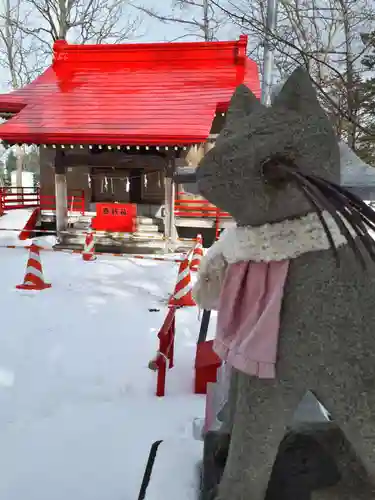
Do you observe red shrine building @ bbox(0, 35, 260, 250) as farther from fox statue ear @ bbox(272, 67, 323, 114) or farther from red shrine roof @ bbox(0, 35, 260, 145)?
fox statue ear @ bbox(272, 67, 323, 114)

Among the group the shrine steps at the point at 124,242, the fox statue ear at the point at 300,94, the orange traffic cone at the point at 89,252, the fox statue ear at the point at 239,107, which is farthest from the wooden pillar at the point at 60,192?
the fox statue ear at the point at 300,94

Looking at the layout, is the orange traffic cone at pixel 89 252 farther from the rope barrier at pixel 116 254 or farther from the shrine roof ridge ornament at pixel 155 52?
the shrine roof ridge ornament at pixel 155 52

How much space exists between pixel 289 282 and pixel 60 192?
9.91 metres

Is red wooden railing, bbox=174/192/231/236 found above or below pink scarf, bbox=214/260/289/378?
above

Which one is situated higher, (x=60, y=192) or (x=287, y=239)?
(x=60, y=192)

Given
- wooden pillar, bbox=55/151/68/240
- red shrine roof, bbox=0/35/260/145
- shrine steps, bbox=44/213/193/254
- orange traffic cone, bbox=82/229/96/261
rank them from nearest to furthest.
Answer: orange traffic cone, bbox=82/229/96/261 < red shrine roof, bbox=0/35/260/145 < shrine steps, bbox=44/213/193/254 < wooden pillar, bbox=55/151/68/240

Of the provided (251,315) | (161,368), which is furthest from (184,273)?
(251,315)

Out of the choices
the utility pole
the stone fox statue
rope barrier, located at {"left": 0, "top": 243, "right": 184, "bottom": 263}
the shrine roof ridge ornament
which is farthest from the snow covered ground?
the shrine roof ridge ornament

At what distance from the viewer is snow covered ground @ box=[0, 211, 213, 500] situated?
101 inches

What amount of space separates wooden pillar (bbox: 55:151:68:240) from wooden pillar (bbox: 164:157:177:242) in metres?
2.65

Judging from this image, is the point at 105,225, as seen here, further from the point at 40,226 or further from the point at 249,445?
the point at 249,445

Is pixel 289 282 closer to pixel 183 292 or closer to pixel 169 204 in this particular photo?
pixel 183 292

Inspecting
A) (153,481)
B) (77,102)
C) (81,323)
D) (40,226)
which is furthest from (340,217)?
(40,226)

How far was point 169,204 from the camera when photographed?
10391 millimetres
